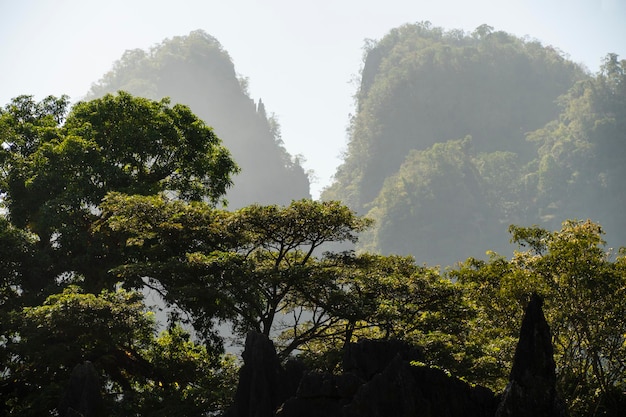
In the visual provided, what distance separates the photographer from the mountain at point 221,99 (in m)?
112

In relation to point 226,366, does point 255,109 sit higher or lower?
higher

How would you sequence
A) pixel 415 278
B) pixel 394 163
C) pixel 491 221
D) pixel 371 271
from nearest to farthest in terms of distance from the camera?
pixel 415 278
pixel 371 271
pixel 491 221
pixel 394 163

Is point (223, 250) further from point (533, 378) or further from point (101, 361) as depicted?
point (533, 378)

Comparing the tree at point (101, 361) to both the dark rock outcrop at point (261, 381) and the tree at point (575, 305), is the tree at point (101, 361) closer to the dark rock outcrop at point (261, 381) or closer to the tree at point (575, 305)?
the dark rock outcrop at point (261, 381)

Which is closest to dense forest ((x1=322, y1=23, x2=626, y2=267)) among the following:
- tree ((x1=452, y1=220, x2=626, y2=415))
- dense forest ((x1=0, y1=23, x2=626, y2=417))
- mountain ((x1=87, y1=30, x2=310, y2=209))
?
mountain ((x1=87, y1=30, x2=310, y2=209))

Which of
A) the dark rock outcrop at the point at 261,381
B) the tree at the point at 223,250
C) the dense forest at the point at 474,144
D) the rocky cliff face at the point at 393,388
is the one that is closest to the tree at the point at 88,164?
the tree at the point at 223,250

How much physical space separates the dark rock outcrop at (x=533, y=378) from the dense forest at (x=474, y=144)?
87586mm

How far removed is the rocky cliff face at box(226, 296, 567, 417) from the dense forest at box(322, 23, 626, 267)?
8574cm

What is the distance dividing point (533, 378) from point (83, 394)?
841cm

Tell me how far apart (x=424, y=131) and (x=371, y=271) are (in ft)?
365

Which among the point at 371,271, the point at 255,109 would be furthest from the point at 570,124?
the point at 371,271

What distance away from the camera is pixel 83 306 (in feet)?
53.3

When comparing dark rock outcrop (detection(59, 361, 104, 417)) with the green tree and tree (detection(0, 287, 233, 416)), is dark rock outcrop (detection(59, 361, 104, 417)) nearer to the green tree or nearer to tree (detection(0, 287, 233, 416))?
tree (detection(0, 287, 233, 416))

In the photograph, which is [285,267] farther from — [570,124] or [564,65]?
[564,65]
